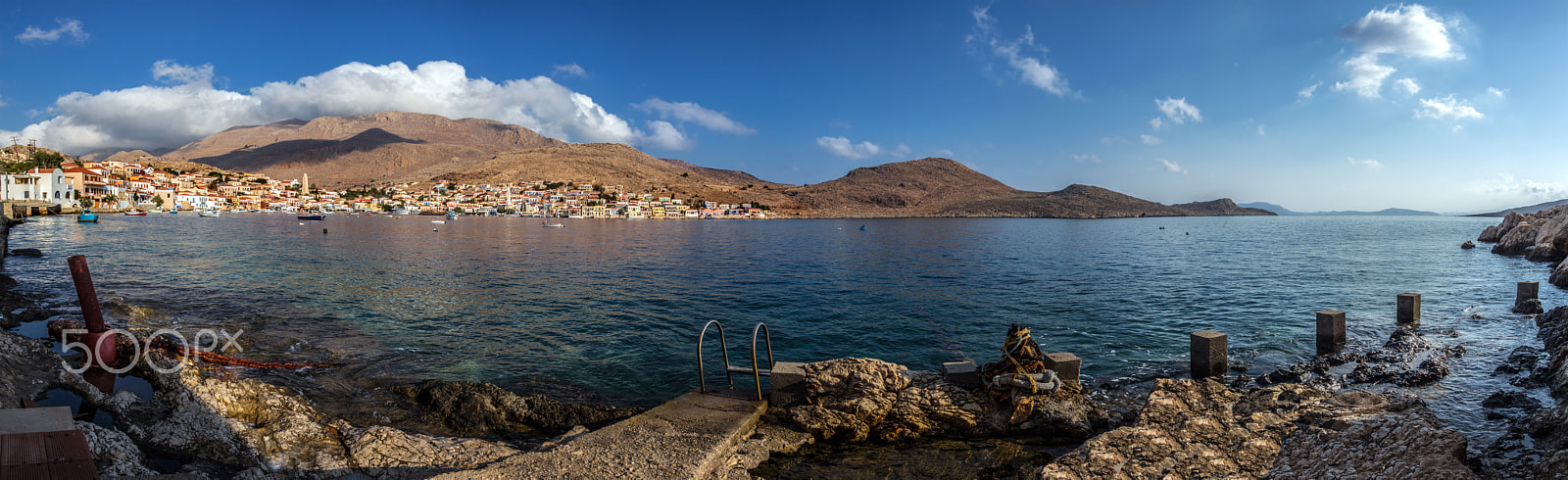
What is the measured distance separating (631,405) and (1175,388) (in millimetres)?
7119

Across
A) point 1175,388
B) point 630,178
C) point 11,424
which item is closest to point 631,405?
point 11,424

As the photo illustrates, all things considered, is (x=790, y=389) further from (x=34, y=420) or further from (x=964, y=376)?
(x=34, y=420)

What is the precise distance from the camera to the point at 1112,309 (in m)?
16.7

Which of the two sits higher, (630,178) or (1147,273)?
(630,178)

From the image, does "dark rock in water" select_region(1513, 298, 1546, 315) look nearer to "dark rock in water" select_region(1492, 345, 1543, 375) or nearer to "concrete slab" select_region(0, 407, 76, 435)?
"dark rock in water" select_region(1492, 345, 1543, 375)

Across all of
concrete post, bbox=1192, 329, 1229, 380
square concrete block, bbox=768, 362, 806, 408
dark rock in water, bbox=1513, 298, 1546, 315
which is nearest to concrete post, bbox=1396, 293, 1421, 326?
dark rock in water, bbox=1513, 298, 1546, 315

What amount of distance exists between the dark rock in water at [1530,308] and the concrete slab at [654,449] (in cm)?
1865

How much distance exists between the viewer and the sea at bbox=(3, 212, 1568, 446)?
420 inches

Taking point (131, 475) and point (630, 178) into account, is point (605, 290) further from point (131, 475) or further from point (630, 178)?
point (630, 178)

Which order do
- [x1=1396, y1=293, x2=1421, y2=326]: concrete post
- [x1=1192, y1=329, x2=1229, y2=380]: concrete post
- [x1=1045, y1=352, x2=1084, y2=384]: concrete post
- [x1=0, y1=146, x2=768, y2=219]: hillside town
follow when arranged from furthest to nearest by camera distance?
1. [x1=0, y1=146, x2=768, y2=219]: hillside town
2. [x1=1396, y1=293, x2=1421, y2=326]: concrete post
3. [x1=1192, y1=329, x2=1229, y2=380]: concrete post
4. [x1=1045, y1=352, x2=1084, y2=384]: concrete post

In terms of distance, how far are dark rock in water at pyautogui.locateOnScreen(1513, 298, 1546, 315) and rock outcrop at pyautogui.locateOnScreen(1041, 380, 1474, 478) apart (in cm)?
1251

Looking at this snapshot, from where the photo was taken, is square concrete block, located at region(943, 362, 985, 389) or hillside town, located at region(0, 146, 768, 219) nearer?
square concrete block, located at region(943, 362, 985, 389)

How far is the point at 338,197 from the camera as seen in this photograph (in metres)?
160

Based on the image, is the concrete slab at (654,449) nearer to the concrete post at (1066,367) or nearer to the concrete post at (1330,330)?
the concrete post at (1066,367)
